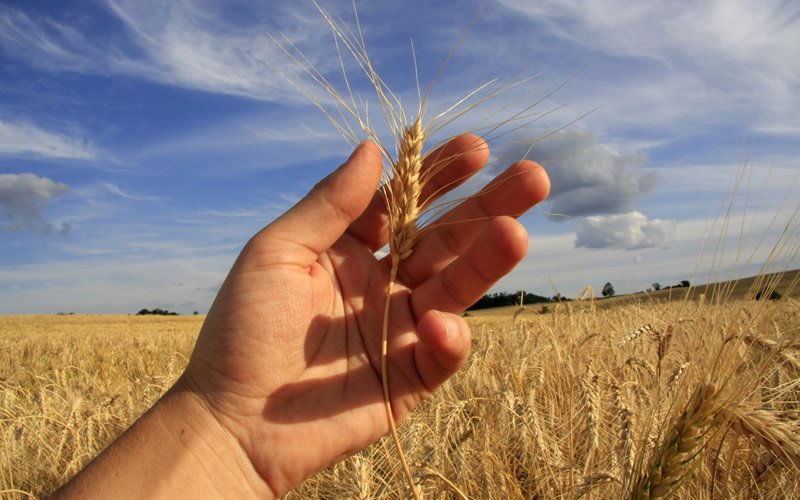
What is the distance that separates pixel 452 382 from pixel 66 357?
7210mm

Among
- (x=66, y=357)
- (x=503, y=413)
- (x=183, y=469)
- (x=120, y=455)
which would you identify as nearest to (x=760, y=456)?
(x=503, y=413)

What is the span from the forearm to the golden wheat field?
41 cm

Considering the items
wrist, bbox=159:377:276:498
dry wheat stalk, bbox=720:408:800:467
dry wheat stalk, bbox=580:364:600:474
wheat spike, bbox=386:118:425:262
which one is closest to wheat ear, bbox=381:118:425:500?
wheat spike, bbox=386:118:425:262

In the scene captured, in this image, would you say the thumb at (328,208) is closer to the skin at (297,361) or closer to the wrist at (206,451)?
the skin at (297,361)

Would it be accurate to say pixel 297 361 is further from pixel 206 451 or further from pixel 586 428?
pixel 586 428

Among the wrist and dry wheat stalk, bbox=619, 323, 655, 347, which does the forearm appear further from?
dry wheat stalk, bbox=619, 323, 655, 347

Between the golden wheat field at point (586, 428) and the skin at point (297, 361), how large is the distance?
0.84ft

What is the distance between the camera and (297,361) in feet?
6.38

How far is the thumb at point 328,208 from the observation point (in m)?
1.90

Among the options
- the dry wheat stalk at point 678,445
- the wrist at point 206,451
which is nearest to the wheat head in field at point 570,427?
the dry wheat stalk at point 678,445

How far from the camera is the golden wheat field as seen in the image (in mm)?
1637

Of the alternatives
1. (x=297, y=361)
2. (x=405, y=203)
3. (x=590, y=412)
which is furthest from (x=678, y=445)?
(x=297, y=361)

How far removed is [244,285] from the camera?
1.88m

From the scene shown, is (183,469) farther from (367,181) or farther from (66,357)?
(66,357)
